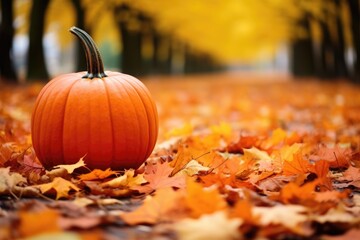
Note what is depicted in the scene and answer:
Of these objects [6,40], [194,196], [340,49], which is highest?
[6,40]

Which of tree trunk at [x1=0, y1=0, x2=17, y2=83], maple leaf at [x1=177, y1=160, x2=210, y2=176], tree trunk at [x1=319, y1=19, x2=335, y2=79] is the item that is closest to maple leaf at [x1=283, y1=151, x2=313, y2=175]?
maple leaf at [x1=177, y1=160, x2=210, y2=176]

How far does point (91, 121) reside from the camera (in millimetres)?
2527

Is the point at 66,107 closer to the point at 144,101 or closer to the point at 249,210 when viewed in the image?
the point at 144,101

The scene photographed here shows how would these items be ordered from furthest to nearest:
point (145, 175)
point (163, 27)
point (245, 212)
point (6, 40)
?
point (163, 27), point (6, 40), point (145, 175), point (245, 212)

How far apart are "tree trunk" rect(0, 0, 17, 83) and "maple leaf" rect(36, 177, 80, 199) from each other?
9637 millimetres

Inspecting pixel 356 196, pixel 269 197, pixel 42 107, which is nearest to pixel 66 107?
pixel 42 107

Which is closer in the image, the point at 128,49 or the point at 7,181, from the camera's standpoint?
the point at 7,181

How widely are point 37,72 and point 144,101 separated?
352 inches

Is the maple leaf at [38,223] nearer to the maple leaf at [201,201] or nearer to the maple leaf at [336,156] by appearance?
the maple leaf at [201,201]

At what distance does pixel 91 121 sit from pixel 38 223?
110 cm

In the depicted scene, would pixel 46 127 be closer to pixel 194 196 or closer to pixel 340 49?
pixel 194 196

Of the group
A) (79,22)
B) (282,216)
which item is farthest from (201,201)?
(79,22)

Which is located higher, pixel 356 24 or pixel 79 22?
pixel 79 22

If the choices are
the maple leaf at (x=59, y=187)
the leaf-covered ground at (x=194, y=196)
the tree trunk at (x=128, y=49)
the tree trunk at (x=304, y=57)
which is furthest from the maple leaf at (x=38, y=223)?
the tree trunk at (x=304, y=57)
